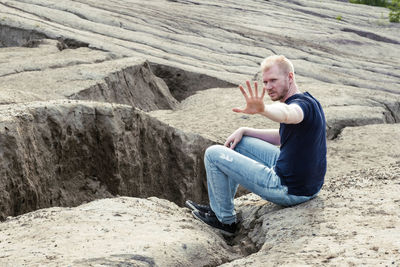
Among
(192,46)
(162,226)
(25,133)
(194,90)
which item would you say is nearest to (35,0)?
(192,46)

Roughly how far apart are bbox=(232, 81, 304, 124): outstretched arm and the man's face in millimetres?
252

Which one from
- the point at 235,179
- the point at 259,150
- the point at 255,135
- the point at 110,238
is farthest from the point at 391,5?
the point at 110,238

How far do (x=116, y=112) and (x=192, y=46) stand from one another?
7.83 metres

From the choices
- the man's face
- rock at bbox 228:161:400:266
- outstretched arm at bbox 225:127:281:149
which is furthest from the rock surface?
the man's face

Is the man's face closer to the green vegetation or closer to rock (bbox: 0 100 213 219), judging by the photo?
rock (bbox: 0 100 213 219)

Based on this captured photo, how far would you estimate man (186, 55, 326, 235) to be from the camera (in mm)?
3666

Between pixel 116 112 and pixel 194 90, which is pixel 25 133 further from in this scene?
pixel 194 90

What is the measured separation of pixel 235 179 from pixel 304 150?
1.71ft

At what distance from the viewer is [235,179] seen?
3.98m

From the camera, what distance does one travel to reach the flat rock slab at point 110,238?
3039 millimetres

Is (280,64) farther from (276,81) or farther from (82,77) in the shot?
(82,77)

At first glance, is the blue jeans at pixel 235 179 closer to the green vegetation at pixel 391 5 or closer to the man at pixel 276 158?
the man at pixel 276 158

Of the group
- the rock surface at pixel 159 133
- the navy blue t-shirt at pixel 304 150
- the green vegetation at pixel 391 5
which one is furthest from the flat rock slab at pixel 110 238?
the green vegetation at pixel 391 5

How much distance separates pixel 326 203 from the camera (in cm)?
391
